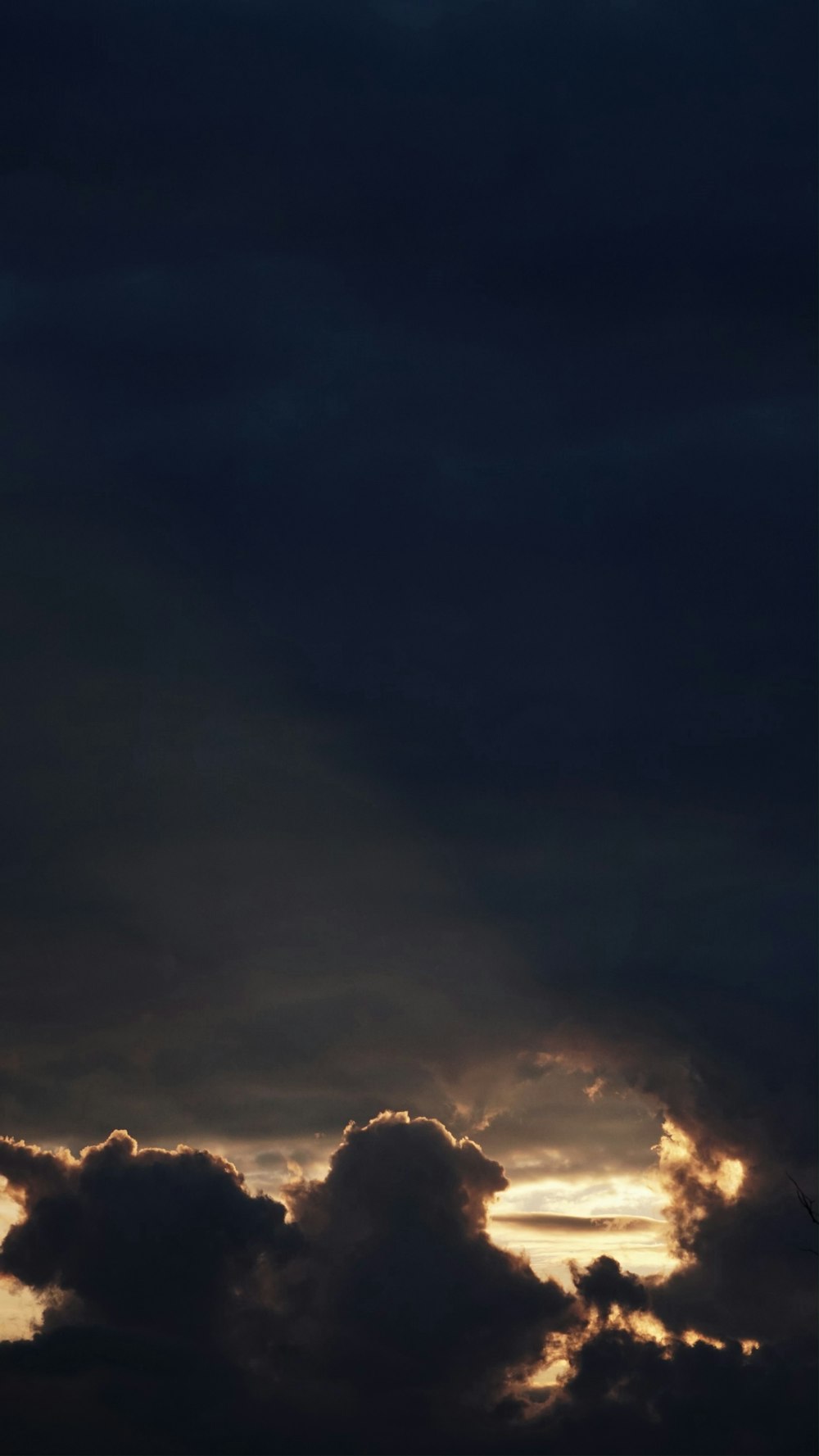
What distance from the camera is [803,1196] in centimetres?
6122
